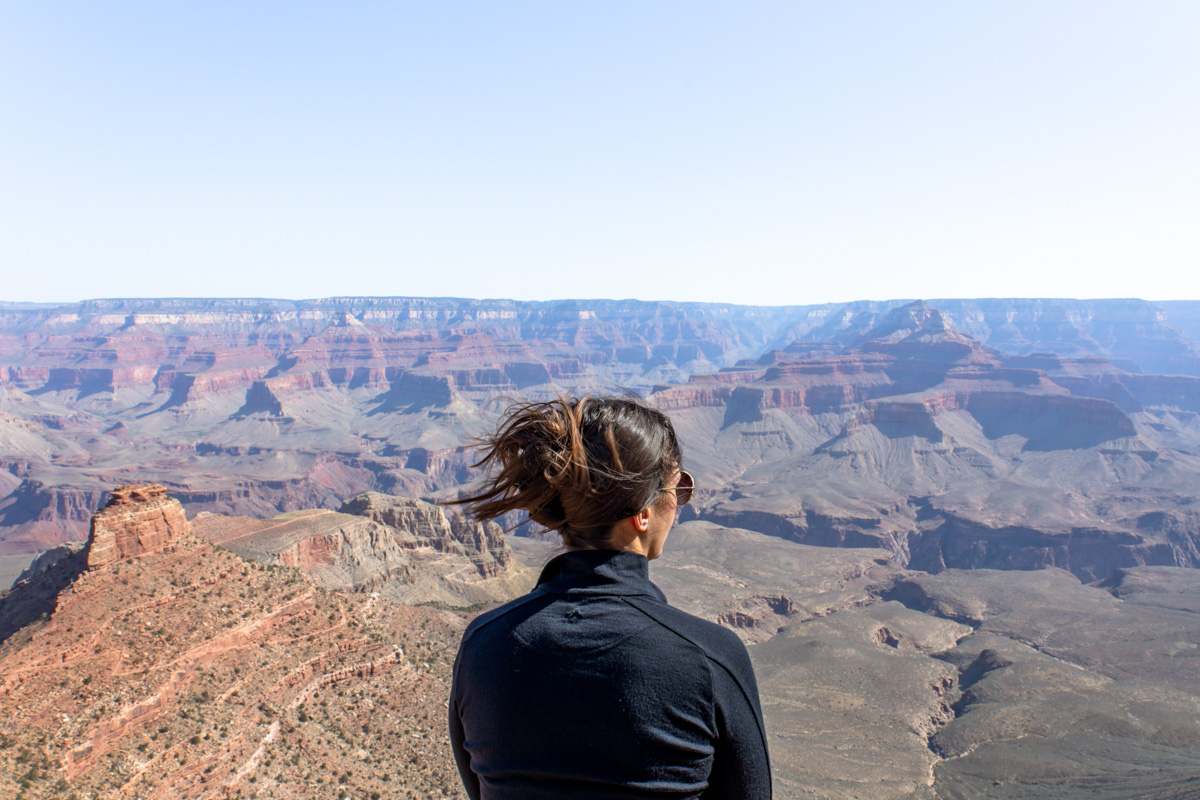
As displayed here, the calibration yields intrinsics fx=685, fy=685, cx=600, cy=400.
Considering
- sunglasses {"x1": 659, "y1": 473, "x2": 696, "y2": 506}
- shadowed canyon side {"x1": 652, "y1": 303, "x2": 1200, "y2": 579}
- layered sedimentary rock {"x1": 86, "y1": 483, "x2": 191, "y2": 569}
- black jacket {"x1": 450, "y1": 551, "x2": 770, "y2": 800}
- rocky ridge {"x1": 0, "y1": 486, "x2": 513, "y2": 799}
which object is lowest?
shadowed canyon side {"x1": 652, "y1": 303, "x2": 1200, "y2": 579}

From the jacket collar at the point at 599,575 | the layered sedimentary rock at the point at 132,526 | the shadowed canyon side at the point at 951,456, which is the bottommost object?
the shadowed canyon side at the point at 951,456

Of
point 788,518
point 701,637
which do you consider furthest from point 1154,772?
point 788,518

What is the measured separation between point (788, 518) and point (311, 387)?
468 ft

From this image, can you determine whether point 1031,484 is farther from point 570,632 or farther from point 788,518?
point 570,632

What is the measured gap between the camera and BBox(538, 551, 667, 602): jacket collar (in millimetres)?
2641

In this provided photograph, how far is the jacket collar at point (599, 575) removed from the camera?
2.64 meters

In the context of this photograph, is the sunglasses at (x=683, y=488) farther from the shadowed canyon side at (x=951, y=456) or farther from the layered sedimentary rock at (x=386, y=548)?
the shadowed canyon side at (x=951, y=456)

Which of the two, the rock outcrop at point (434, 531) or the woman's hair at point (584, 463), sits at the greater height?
the woman's hair at point (584, 463)

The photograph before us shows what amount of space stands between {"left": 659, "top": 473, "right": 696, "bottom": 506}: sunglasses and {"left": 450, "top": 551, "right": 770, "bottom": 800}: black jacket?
613 millimetres

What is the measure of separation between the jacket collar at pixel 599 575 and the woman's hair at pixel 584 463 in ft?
0.41

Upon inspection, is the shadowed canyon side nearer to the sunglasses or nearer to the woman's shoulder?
the sunglasses

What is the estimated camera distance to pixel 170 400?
587 ft

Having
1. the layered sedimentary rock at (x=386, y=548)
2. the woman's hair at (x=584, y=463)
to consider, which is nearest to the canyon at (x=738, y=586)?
the layered sedimentary rock at (x=386, y=548)

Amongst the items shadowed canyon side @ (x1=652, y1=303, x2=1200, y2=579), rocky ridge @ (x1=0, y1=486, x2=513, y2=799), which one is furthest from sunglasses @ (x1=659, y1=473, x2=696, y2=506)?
shadowed canyon side @ (x1=652, y1=303, x2=1200, y2=579)
